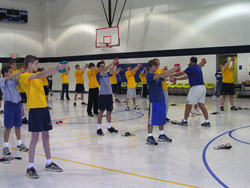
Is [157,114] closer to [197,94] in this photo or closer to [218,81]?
[197,94]

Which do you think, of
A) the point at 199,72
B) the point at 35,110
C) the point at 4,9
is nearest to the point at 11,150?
the point at 35,110

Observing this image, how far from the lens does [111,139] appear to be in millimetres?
7285

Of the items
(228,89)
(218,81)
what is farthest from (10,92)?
(218,81)

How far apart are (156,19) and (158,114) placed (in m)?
16.2

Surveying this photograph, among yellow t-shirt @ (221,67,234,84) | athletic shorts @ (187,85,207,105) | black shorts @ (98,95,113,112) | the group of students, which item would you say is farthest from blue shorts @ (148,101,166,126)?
yellow t-shirt @ (221,67,234,84)

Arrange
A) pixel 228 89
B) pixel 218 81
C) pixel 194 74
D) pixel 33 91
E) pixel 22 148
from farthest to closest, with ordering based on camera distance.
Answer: pixel 218 81, pixel 228 89, pixel 194 74, pixel 22 148, pixel 33 91

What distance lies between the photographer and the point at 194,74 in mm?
8562

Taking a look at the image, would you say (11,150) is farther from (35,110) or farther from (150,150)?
(150,150)

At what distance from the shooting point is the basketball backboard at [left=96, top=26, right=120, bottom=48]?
20984 millimetres

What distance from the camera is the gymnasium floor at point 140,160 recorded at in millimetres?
4406

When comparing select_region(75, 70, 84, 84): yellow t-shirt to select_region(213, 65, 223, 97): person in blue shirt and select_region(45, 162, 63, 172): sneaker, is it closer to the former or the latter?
select_region(213, 65, 223, 97): person in blue shirt

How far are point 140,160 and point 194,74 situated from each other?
4025mm

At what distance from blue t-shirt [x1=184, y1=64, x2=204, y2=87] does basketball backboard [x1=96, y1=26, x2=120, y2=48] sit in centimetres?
1262

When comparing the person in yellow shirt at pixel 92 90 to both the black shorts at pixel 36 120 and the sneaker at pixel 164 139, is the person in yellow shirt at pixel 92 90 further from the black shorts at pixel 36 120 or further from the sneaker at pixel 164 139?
the black shorts at pixel 36 120
